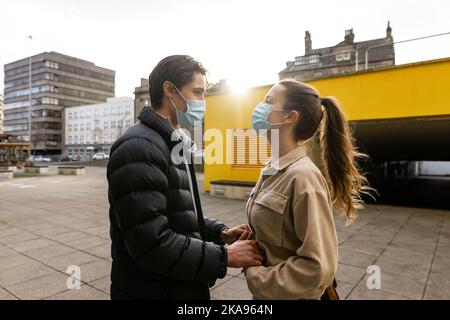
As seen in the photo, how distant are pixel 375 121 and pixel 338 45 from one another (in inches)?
1743

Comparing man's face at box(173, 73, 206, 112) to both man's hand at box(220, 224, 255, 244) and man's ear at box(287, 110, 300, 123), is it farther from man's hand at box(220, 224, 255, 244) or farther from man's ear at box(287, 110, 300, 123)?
man's hand at box(220, 224, 255, 244)

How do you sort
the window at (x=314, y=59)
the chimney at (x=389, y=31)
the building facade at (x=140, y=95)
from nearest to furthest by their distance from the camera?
1. the chimney at (x=389, y=31)
2. the window at (x=314, y=59)
3. the building facade at (x=140, y=95)

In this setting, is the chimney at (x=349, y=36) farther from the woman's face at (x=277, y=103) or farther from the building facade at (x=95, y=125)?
the woman's face at (x=277, y=103)

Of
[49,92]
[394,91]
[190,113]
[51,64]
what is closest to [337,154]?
[190,113]

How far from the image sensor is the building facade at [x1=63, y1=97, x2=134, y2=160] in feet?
232

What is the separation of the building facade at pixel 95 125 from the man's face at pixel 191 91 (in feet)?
225

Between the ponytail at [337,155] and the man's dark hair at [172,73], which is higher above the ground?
the man's dark hair at [172,73]

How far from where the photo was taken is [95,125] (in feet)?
248

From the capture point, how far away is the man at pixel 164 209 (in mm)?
1402

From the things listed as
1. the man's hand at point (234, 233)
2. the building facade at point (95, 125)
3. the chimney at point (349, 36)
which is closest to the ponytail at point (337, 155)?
the man's hand at point (234, 233)

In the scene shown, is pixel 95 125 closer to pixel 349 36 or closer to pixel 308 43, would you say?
pixel 308 43

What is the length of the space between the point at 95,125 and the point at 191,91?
81.5 meters

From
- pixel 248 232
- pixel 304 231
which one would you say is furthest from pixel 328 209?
pixel 248 232

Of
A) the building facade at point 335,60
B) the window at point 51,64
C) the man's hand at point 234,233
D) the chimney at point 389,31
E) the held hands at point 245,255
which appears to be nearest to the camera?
the held hands at point 245,255
